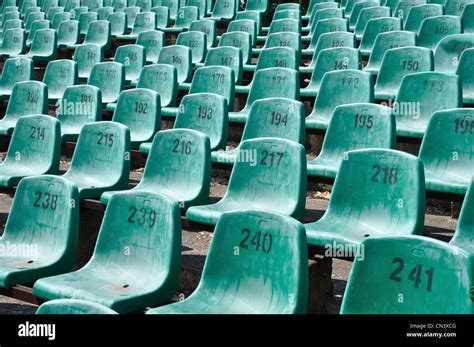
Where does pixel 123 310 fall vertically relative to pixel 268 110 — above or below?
below

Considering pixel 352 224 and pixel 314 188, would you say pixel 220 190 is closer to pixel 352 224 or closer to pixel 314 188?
pixel 314 188

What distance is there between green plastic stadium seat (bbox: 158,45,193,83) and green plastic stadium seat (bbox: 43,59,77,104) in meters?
0.83

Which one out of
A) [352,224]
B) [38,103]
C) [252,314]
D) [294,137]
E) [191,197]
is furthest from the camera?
[38,103]

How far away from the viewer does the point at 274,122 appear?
4.86 meters

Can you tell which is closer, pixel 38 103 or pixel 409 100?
pixel 409 100

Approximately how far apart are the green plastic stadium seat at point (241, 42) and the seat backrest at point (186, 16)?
89.4 inches

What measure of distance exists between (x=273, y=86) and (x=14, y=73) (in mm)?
2802

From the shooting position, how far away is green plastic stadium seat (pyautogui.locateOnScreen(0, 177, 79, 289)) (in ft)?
11.4

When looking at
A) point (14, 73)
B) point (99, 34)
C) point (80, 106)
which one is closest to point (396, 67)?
point (80, 106)
